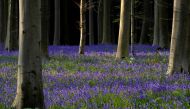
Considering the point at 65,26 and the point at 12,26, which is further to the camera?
the point at 65,26

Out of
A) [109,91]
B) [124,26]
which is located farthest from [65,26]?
[109,91]

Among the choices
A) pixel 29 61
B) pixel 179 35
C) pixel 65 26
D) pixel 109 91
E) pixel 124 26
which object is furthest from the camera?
pixel 65 26

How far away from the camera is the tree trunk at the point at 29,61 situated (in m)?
7.09

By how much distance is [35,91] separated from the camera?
282 inches

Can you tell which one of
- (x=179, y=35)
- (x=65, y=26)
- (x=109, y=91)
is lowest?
(x=109, y=91)

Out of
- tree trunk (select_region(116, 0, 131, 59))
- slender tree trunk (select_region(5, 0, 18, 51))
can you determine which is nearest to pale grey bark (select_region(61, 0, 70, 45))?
slender tree trunk (select_region(5, 0, 18, 51))

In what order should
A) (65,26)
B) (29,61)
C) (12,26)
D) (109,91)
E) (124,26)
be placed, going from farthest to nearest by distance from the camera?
(65,26)
(12,26)
(124,26)
(109,91)
(29,61)

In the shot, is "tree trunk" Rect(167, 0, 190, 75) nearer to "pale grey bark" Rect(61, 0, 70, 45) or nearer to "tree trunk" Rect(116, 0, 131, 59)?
"tree trunk" Rect(116, 0, 131, 59)

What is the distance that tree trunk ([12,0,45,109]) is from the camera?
7090mm

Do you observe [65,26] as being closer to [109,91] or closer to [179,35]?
[179,35]

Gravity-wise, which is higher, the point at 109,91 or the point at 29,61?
the point at 29,61

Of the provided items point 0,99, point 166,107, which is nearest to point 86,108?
point 166,107

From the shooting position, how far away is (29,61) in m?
7.07

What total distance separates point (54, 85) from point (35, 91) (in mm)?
3429
